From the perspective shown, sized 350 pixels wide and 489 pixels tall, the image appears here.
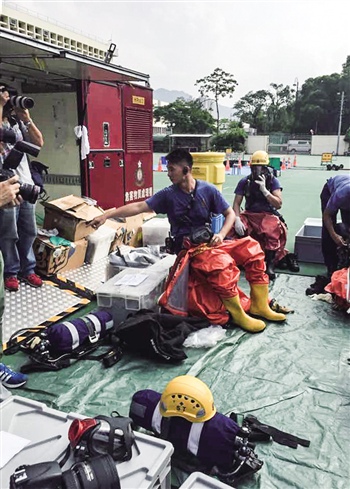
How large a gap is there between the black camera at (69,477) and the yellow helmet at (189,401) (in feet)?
2.13

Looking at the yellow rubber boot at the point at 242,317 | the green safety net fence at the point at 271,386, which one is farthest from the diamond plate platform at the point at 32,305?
the yellow rubber boot at the point at 242,317

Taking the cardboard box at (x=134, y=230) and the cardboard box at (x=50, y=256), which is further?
the cardboard box at (x=134, y=230)

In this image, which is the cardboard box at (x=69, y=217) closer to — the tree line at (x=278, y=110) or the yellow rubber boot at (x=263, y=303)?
the yellow rubber boot at (x=263, y=303)

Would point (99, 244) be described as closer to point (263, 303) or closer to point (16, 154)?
point (263, 303)

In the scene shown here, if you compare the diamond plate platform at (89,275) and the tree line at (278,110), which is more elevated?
the tree line at (278,110)

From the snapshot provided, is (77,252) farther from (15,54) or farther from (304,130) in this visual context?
(304,130)

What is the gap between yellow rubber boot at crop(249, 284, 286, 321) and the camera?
3963 mm

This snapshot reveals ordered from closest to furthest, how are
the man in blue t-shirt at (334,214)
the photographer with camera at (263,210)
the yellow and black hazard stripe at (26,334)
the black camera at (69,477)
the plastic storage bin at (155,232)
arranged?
the black camera at (69,477), the yellow and black hazard stripe at (26,334), the man in blue t-shirt at (334,214), the photographer with camera at (263,210), the plastic storage bin at (155,232)

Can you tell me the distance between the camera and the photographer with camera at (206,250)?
3.70 m

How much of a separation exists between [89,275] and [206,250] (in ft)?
5.76

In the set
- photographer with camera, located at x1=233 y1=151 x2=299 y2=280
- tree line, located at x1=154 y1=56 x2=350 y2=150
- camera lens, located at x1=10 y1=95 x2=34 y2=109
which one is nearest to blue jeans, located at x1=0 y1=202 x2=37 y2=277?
camera lens, located at x1=10 y1=95 x2=34 y2=109

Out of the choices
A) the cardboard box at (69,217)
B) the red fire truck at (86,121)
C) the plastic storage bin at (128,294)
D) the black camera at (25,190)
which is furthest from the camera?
the red fire truck at (86,121)

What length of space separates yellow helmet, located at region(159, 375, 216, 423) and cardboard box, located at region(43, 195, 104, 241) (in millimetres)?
3202

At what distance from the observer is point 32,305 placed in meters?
3.98
